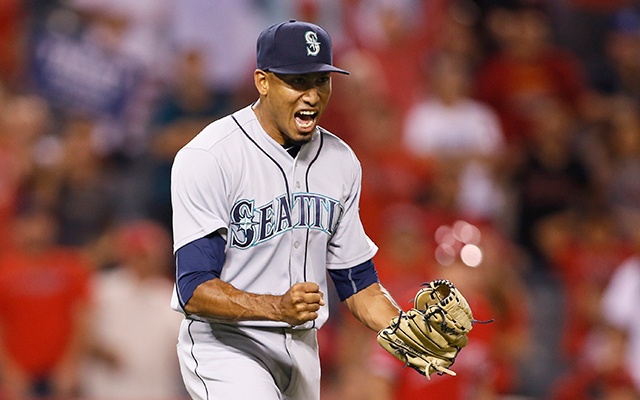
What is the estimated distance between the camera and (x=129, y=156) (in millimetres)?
9094

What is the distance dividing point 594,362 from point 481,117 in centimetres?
222

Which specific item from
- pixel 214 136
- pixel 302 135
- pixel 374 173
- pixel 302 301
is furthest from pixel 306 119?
pixel 374 173

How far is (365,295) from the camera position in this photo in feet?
14.8

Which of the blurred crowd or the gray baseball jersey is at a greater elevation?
the gray baseball jersey

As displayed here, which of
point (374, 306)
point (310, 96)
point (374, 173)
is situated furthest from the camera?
point (374, 173)

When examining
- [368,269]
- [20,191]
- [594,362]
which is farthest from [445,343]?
[20,191]

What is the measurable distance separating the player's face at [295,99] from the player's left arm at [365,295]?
1.88 ft

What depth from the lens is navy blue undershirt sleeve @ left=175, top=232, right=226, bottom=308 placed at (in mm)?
4023

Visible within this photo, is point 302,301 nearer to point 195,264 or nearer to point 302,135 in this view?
point 195,264

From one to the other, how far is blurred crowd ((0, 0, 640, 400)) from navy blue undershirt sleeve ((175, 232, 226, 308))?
2943mm

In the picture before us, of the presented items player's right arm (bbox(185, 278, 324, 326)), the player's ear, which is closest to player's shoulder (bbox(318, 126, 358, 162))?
the player's ear

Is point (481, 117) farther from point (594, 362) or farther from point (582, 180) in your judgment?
point (594, 362)

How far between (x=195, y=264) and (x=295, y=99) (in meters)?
0.66

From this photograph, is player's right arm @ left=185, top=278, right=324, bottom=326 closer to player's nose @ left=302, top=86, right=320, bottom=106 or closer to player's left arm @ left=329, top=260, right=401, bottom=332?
player's left arm @ left=329, top=260, right=401, bottom=332
